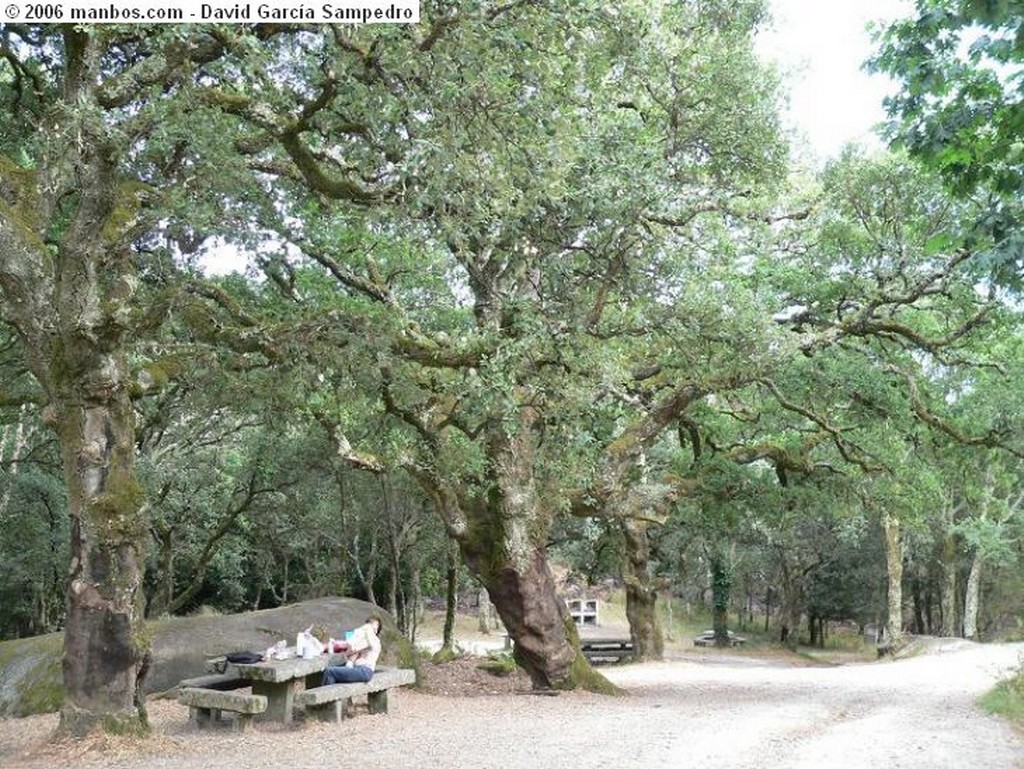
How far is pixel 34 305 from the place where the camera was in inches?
276

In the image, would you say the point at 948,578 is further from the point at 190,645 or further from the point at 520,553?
the point at 190,645

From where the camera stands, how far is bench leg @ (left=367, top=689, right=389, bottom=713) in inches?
385

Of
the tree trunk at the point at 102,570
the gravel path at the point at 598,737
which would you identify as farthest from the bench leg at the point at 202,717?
the tree trunk at the point at 102,570

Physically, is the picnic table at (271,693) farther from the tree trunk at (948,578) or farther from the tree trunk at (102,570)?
the tree trunk at (948,578)

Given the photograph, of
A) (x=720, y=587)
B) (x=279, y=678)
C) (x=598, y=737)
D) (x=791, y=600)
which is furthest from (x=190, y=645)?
(x=791, y=600)

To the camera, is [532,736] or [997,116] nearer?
[997,116]

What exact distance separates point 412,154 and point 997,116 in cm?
382

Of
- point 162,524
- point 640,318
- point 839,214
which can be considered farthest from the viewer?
point 162,524

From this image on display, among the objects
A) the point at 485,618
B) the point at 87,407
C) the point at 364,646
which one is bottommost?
the point at 485,618

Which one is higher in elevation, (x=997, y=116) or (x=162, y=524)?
(x=997, y=116)

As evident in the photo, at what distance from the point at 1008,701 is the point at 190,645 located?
32.1ft

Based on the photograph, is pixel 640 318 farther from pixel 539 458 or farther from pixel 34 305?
pixel 34 305

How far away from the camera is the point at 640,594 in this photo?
20.7m

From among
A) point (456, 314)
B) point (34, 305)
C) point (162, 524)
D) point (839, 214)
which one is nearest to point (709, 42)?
point (839, 214)
